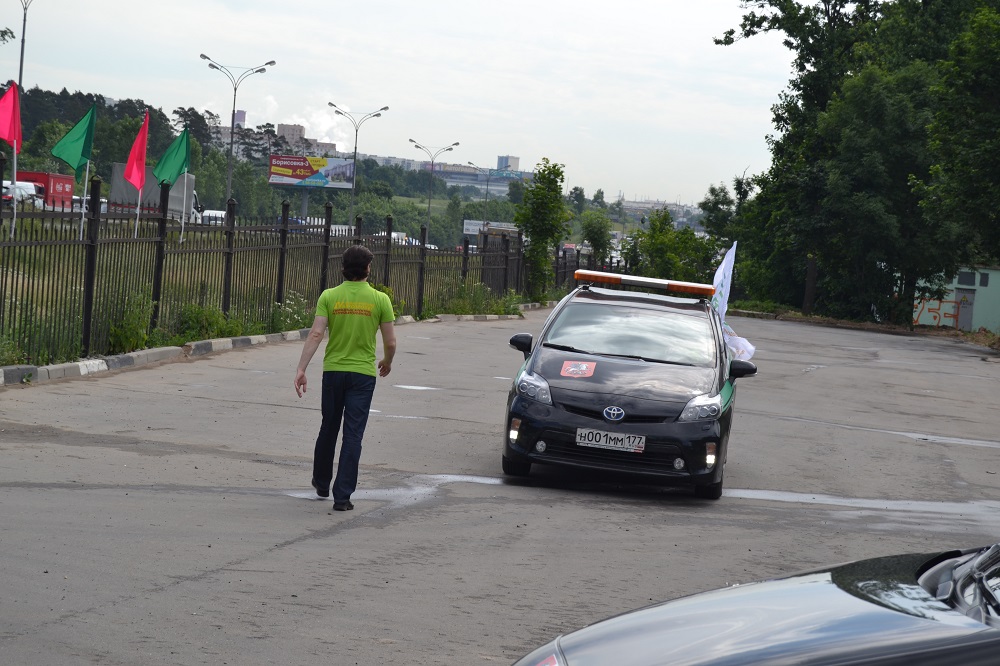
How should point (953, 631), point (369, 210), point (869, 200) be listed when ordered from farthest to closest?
point (369, 210)
point (869, 200)
point (953, 631)

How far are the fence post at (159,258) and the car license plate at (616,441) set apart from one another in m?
8.91

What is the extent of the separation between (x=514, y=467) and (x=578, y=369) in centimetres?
94

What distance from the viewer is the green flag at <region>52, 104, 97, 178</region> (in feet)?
53.9

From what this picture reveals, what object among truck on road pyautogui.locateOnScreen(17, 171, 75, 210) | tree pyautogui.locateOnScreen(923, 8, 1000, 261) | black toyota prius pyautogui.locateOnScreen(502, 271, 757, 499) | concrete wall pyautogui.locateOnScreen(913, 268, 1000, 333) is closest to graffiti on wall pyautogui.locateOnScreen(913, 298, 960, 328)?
concrete wall pyautogui.locateOnScreen(913, 268, 1000, 333)

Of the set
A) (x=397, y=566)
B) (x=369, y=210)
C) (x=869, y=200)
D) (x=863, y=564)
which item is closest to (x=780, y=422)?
(x=397, y=566)

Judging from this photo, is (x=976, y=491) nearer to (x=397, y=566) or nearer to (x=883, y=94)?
(x=397, y=566)

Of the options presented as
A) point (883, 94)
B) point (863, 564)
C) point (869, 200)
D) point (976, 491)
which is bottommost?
point (976, 491)

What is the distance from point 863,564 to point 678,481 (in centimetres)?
536

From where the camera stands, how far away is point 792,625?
306 cm

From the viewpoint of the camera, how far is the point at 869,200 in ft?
166

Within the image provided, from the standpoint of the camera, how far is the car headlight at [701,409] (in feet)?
30.0

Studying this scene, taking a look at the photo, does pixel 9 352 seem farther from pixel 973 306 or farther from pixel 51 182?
pixel 973 306

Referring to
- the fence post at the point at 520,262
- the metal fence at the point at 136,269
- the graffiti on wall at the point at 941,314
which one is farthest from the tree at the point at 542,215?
the graffiti on wall at the point at 941,314

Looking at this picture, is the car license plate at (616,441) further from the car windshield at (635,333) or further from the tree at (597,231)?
the tree at (597,231)
